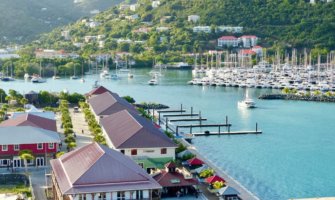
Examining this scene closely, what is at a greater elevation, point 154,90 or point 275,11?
point 275,11

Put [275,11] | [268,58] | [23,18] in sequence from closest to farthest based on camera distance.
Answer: [268,58]
[275,11]
[23,18]

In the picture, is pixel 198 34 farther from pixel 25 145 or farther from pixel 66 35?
pixel 25 145

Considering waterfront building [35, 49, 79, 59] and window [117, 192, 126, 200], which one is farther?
waterfront building [35, 49, 79, 59]

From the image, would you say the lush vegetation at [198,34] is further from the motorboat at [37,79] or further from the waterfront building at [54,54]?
the motorboat at [37,79]

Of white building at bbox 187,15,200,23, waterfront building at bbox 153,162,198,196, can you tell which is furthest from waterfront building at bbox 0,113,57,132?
white building at bbox 187,15,200,23

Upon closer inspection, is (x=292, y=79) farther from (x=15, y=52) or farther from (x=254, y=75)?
(x=15, y=52)

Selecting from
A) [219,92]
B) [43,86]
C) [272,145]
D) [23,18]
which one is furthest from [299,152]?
[23,18]

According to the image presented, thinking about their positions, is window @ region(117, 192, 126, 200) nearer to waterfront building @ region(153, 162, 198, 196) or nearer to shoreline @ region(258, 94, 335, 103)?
waterfront building @ region(153, 162, 198, 196)
